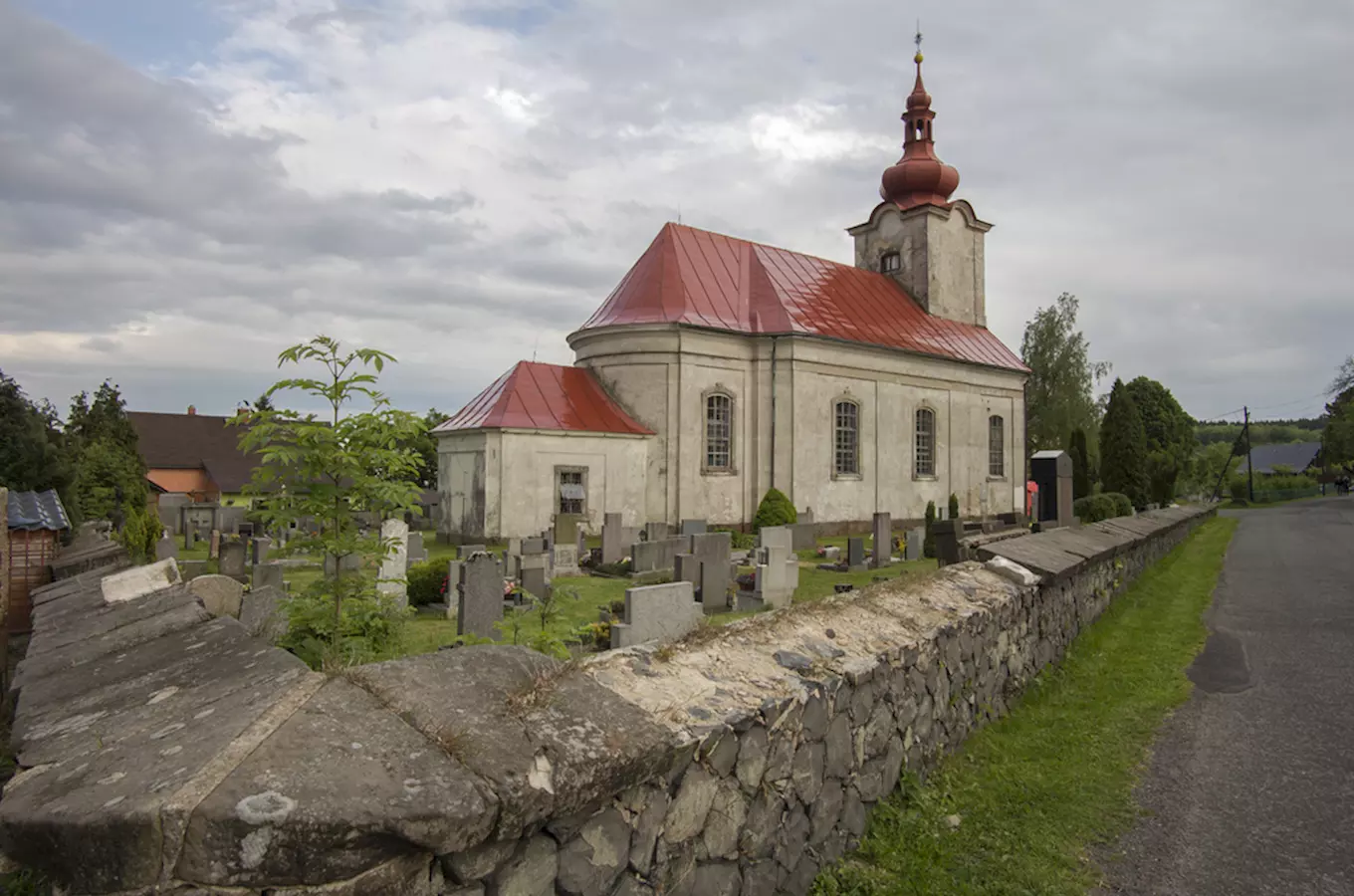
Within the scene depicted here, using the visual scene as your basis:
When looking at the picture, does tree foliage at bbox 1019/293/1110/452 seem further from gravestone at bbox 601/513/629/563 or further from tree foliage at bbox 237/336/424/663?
tree foliage at bbox 237/336/424/663

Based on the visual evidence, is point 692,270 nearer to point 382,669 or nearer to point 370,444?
point 370,444

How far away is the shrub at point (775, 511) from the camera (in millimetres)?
19953

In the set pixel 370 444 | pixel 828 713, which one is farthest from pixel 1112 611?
pixel 370 444

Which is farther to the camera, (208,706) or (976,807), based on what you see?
(976,807)

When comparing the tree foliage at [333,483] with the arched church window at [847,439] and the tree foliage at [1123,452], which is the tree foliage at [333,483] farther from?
the tree foliage at [1123,452]

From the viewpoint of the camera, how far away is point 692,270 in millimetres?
23516

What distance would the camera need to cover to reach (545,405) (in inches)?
798

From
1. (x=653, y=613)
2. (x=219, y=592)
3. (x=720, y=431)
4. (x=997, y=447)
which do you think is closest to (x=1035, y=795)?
(x=653, y=613)

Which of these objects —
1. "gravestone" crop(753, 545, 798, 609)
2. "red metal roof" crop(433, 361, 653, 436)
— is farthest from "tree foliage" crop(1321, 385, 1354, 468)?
"gravestone" crop(753, 545, 798, 609)

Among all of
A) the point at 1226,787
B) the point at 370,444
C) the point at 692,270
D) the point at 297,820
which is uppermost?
the point at 692,270

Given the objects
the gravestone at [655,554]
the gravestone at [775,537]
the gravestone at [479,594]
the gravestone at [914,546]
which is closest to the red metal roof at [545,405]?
the gravestone at [655,554]

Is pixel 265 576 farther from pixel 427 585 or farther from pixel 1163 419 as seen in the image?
pixel 1163 419

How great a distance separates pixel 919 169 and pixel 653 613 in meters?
27.0

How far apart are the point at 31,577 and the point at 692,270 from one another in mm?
19416
